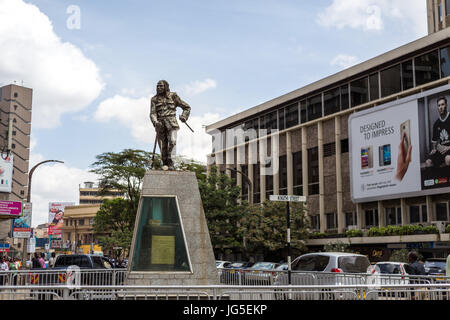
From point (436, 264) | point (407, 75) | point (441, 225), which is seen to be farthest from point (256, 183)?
point (436, 264)

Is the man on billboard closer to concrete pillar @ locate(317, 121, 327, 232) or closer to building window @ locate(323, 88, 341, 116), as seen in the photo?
building window @ locate(323, 88, 341, 116)

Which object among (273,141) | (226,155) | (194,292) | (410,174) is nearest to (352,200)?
(410,174)

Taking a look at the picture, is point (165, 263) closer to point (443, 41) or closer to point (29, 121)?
point (443, 41)

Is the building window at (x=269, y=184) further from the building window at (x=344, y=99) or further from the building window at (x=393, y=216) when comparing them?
the building window at (x=393, y=216)

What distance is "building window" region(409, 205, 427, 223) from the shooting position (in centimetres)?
4209

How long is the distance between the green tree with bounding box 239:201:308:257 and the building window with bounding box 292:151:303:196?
672 cm

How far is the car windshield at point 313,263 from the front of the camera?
768 inches

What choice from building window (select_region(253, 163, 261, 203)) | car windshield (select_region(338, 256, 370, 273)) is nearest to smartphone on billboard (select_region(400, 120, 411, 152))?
building window (select_region(253, 163, 261, 203))

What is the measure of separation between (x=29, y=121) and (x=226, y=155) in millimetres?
73272

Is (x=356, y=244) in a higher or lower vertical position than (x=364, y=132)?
lower

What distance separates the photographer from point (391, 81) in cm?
4491

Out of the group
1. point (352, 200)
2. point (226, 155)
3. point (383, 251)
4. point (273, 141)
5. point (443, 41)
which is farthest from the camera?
point (226, 155)

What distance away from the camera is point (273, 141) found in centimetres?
5766

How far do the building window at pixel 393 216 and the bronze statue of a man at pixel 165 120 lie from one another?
3221 centimetres
